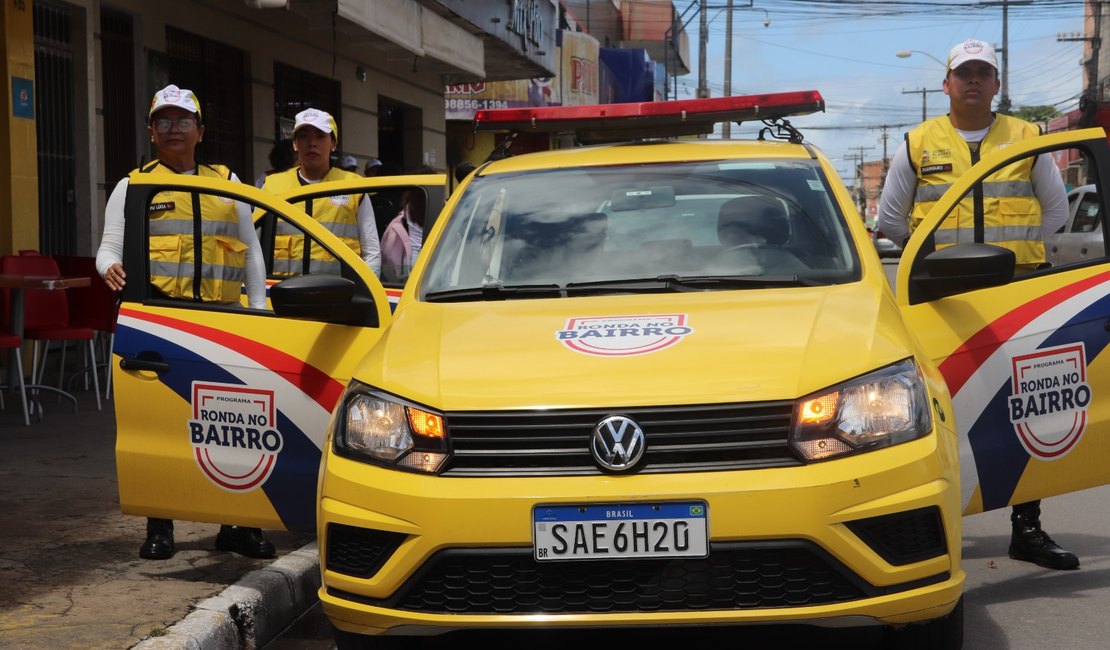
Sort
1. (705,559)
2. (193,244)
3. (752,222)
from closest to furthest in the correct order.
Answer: (705,559) → (752,222) → (193,244)

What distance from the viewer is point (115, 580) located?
5191 mm

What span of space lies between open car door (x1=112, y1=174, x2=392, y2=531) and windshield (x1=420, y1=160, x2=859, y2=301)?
41cm

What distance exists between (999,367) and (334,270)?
412 centimetres

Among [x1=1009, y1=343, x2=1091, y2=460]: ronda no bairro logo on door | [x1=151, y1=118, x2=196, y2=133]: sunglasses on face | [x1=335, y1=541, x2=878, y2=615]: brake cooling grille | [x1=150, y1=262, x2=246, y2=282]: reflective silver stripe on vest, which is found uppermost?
[x1=151, y1=118, x2=196, y2=133]: sunglasses on face

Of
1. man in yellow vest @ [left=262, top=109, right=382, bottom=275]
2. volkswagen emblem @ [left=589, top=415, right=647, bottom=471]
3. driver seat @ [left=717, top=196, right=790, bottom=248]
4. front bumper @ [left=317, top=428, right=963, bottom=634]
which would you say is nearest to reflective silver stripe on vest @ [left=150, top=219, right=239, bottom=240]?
man in yellow vest @ [left=262, top=109, right=382, bottom=275]

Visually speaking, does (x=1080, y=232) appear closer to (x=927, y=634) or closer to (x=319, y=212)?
(x=319, y=212)

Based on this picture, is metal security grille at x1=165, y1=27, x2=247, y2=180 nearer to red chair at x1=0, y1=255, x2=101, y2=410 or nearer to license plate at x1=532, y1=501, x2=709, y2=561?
red chair at x1=0, y1=255, x2=101, y2=410

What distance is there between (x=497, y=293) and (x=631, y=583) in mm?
1230

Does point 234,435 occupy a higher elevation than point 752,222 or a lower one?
lower

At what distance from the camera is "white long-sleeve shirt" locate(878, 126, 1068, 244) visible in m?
5.87

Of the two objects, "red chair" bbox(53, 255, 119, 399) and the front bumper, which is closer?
the front bumper

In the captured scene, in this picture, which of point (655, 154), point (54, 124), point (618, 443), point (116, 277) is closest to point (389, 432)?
point (618, 443)

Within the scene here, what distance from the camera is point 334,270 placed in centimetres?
782

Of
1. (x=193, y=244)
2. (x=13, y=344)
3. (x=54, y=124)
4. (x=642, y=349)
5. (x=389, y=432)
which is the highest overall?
A: (x=54, y=124)
